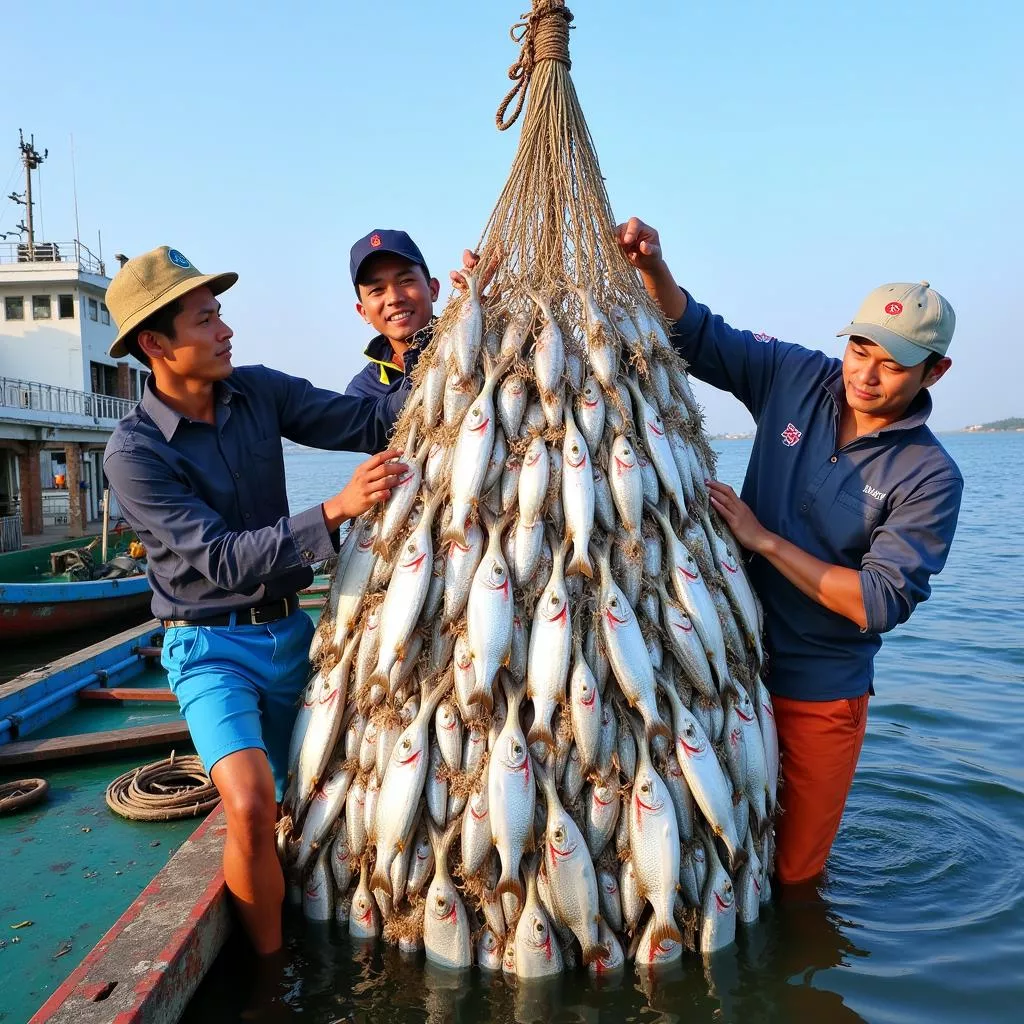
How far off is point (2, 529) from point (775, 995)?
21.7 meters

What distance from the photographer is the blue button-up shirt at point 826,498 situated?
3652 mm

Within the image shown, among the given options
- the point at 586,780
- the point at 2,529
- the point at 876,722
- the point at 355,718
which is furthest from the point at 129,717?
the point at 2,529

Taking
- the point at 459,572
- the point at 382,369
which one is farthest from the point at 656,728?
the point at 382,369

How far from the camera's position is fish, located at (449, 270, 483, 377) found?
11.9 ft

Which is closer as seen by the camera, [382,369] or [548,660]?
[548,660]

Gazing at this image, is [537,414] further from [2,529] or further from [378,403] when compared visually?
[2,529]

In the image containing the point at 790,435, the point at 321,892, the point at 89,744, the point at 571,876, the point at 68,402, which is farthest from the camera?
the point at 68,402

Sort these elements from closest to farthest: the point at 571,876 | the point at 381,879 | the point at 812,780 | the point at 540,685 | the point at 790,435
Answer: the point at 571,876 < the point at 540,685 < the point at 381,879 < the point at 812,780 < the point at 790,435

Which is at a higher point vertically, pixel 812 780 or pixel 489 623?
pixel 489 623

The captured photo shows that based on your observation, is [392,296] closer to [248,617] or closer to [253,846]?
[248,617]

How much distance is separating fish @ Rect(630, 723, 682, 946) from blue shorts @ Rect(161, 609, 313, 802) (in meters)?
1.57

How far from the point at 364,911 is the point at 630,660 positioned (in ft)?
4.94

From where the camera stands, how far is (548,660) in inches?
126

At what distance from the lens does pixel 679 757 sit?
10.6ft
